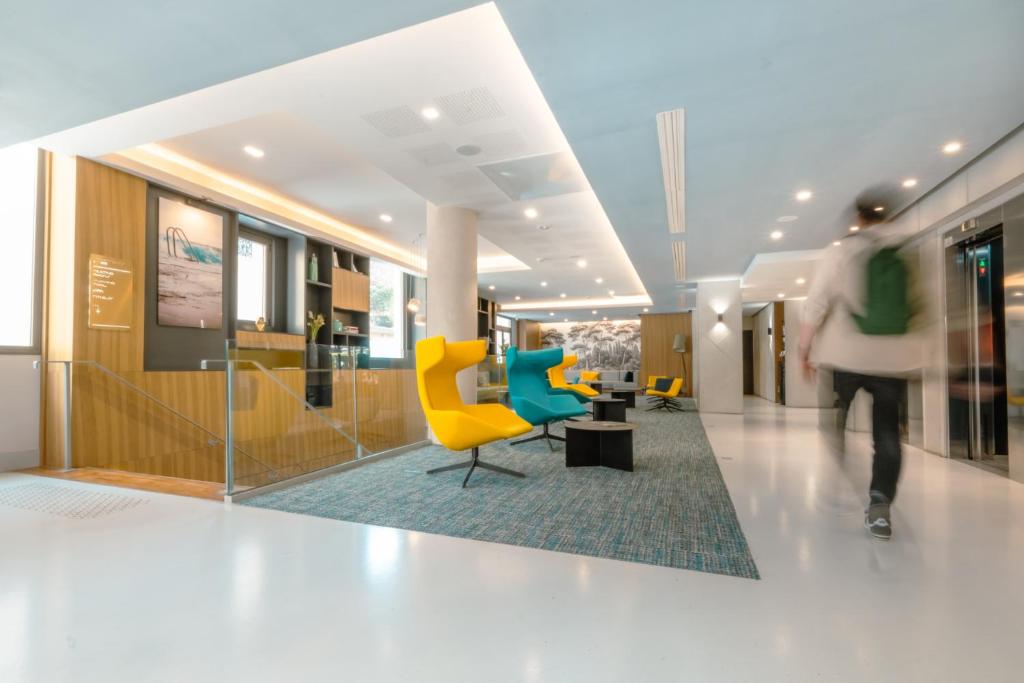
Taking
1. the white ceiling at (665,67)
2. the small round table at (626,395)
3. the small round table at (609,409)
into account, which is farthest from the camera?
the small round table at (626,395)

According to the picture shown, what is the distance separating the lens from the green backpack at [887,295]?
97.4 inches

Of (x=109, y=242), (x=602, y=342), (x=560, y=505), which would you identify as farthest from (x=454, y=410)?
(x=602, y=342)

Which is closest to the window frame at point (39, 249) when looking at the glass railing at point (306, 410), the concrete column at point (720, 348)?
the glass railing at point (306, 410)

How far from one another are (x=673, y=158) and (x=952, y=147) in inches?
84.4

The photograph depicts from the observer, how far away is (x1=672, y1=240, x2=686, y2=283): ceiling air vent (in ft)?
24.0

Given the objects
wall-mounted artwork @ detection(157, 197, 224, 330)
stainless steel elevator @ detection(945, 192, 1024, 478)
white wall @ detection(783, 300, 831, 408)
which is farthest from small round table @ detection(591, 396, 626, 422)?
white wall @ detection(783, 300, 831, 408)

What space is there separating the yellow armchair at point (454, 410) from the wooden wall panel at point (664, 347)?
1378 centimetres

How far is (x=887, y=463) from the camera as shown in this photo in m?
2.52

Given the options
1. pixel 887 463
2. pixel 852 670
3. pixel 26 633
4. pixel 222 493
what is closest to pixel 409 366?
pixel 222 493

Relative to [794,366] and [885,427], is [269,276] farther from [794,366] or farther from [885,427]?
[794,366]

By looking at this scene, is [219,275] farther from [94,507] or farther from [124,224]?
[94,507]

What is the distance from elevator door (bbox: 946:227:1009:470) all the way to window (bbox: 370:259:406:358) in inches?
317

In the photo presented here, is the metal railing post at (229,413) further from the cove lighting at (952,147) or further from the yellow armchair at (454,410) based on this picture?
the cove lighting at (952,147)

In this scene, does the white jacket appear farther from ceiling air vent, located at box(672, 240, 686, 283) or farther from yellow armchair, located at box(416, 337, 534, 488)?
ceiling air vent, located at box(672, 240, 686, 283)
